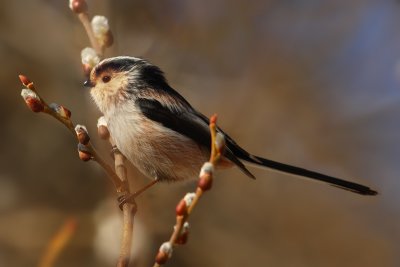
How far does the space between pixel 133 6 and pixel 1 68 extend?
0.85 ft

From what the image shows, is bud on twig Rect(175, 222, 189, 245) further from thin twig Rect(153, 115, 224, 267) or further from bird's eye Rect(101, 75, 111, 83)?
bird's eye Rect(101, 75, 111, 83)

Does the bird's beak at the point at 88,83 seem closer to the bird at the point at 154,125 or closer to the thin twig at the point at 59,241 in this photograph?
the bird at the point at 154,125

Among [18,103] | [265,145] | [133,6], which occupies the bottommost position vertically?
[18,103]

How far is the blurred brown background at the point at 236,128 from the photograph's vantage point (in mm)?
984

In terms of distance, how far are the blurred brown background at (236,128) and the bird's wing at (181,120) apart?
3.6 inches

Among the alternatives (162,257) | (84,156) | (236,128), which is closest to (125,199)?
(84,156)

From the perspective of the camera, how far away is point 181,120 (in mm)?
820

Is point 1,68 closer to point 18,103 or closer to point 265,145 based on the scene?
point 18,103

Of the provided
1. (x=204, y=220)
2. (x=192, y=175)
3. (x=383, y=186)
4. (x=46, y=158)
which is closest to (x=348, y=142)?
(x=383, y=186)

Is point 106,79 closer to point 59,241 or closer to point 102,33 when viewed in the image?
point 102,33

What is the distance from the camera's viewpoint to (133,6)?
1134mm

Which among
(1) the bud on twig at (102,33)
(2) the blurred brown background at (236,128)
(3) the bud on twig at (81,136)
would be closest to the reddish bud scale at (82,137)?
(3) the bud on twig at (81,136)

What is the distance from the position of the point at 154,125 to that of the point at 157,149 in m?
0.03

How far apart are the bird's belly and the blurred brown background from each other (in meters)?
0.06
